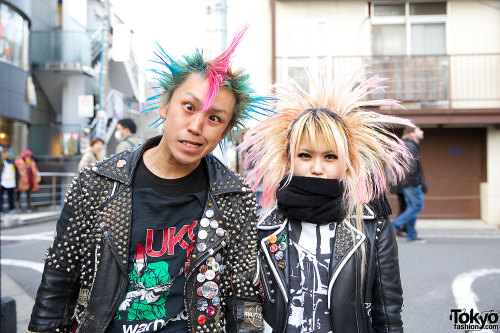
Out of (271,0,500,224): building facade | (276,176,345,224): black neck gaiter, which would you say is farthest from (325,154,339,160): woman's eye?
(271,0,500,224): building facade

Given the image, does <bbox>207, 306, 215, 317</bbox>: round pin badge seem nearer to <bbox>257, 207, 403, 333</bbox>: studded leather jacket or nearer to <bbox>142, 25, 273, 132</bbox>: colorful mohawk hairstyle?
<bbox>257, 207, 403, 333</bbox>: studded leather jacket

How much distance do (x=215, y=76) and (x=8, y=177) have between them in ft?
35.4

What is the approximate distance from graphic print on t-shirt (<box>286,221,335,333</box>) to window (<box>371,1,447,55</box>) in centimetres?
1061

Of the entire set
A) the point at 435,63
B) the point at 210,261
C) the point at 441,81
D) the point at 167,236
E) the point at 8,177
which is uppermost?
the point at 435,63

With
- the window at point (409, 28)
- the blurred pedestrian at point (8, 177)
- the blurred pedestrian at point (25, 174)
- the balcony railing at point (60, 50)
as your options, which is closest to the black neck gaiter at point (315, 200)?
the window at point (409, 28)

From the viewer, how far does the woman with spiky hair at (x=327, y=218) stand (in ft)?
6.21

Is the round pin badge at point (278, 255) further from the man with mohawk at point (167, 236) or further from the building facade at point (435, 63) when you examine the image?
the building facade at point (435, 63)

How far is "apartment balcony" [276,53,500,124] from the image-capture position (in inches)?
427

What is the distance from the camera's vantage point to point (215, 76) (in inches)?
66.6

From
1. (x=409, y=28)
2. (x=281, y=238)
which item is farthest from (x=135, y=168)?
(x=409, y=28)

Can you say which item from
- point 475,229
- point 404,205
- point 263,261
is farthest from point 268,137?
point 475,229

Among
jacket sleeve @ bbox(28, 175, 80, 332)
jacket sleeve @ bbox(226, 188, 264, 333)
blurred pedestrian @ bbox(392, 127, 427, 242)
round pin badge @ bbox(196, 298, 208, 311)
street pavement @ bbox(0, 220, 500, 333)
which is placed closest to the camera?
jacket sleeve @ bbox(28, 175, 80, 332)

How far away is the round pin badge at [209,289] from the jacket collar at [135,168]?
39 centimetres

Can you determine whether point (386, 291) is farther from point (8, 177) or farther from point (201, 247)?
point (8, 177)
